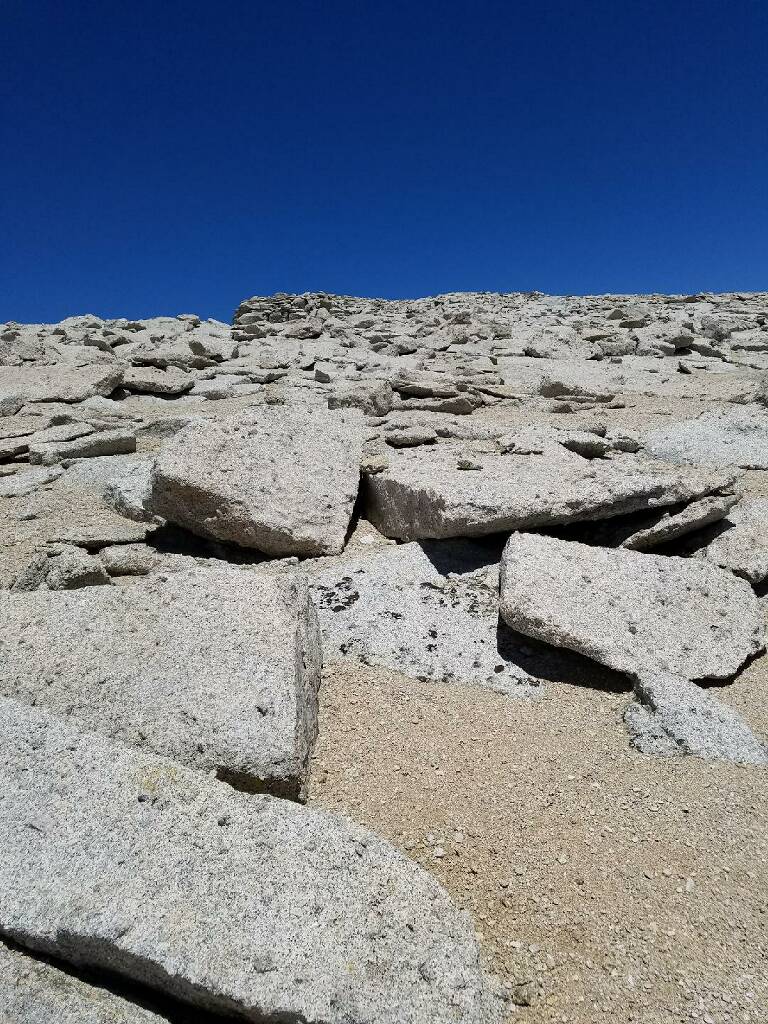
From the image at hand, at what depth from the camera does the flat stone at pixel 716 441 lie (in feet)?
18.9

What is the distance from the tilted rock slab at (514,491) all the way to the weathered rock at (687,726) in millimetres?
1312

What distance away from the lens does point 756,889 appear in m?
2.04

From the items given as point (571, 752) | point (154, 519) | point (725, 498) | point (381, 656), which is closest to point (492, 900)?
point (571, 752)

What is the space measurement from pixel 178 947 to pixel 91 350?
12975mm

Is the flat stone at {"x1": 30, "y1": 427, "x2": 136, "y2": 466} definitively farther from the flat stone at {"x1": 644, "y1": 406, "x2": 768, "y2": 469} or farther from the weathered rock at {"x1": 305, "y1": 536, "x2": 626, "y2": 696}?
the flat stone at {"x1": 644, "y1": 406, "x2": 768, "y2": 469}

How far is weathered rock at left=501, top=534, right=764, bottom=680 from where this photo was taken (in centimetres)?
314

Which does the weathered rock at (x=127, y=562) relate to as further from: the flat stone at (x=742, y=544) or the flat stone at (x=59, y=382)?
the flat stone at (x=59, y=382)

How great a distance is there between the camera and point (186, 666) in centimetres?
260

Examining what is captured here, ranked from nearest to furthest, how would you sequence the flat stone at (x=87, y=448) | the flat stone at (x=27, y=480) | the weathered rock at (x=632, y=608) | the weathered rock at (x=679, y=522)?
the weathered rock at (x=632, y=608) < the weathered rock at (x=679, y=522) < the flat stone at (x=27, y=480) < the flat stone at (x=87, y=448)

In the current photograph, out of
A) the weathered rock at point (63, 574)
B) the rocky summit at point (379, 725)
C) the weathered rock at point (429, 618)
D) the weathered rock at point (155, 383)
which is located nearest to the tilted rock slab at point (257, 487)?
the rocky summit at point (379, 725)

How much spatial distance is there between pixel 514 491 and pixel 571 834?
7.25 ft

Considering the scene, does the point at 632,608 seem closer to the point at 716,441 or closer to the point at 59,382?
the point at 716,441

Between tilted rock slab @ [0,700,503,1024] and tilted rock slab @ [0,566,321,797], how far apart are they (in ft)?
0.82

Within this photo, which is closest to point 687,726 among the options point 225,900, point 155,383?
point 225,900
